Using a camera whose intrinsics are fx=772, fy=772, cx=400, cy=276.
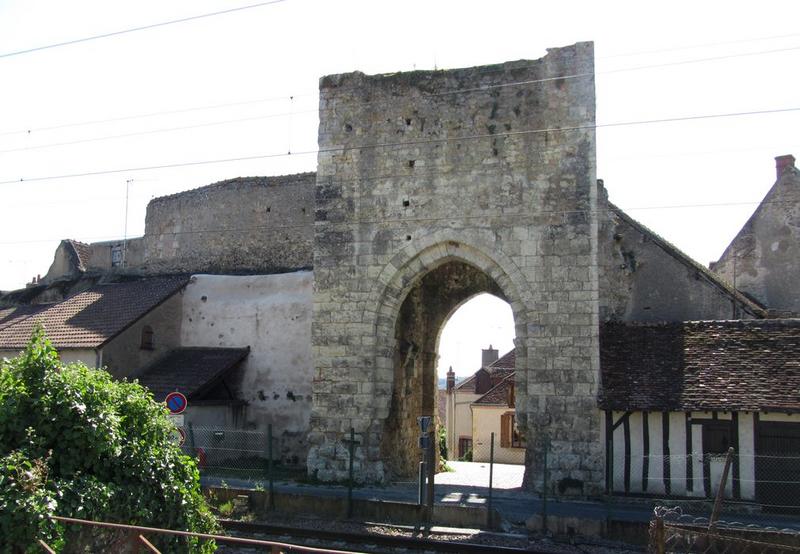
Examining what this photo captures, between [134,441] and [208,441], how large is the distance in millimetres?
11179

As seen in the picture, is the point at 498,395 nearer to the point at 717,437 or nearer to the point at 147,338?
the point at 147,338

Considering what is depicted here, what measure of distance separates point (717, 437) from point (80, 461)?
1068 centimetres

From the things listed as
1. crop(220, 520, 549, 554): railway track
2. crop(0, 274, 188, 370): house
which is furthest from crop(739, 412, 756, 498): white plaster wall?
crop(0, 274, 188, 370): house

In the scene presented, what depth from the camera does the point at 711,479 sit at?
13.2 metres

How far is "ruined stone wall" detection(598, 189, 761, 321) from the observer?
1667cm

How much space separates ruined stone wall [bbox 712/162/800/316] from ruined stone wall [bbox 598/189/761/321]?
3.46 m

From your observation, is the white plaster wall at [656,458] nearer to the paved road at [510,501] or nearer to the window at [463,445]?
the paved road at [510,501]

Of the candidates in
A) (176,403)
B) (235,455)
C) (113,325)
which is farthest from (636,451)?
(113,325)

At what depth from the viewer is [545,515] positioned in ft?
37.9

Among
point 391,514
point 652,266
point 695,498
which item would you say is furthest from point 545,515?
point 652,266

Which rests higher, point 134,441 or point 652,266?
point 652,266

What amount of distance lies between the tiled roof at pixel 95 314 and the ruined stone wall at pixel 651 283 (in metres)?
11.0

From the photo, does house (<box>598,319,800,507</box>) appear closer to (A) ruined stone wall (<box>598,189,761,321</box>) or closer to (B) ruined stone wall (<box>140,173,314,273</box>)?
(A) ruined stone wall (<box>598,189,761,321</box>)

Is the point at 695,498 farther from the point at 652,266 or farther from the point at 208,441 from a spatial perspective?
the point at 208,441
